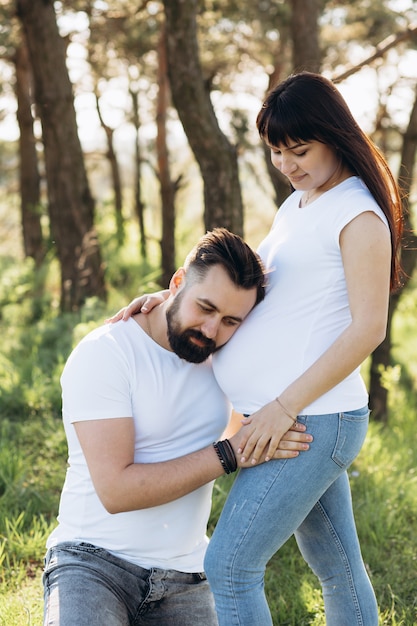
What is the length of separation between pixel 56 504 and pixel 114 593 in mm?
1471

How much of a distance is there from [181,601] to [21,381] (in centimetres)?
316

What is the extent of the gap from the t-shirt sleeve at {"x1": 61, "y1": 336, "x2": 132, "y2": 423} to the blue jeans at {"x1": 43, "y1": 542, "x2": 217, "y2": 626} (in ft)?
1.66

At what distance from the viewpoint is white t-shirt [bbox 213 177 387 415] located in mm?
2404

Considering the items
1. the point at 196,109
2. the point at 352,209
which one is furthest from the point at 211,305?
the point at 196,109

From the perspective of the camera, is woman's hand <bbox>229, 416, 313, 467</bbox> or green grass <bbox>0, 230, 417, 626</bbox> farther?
green grass <bbox>0, 230, 417, 626</bbox>

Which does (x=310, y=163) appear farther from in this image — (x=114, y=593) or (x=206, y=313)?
(x=114, y=593)

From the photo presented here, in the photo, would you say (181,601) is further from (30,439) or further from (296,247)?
(30,439)

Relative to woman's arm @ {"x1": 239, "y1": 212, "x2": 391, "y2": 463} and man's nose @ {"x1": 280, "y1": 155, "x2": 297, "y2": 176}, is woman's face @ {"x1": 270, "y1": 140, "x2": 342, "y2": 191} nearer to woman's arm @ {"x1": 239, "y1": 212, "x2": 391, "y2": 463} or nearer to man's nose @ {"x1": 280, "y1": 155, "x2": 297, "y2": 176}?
man's nose @ {"x1": 280, "y1": 155, "x2": 297, "y2": 176}

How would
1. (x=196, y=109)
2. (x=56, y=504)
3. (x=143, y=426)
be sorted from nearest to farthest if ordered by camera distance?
(x=143, y=426) < (x=56, y=504) < (x=196, y=109)

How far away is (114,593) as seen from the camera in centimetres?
258

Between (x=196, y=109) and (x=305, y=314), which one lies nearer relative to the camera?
(x=305, y=314)

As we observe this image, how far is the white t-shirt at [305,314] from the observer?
2.40m

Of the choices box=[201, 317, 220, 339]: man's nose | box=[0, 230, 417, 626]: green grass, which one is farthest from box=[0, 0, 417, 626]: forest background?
box=[201, 317, 220, 339]: man's nose

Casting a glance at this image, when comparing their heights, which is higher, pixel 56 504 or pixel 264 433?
pixel 264 433
